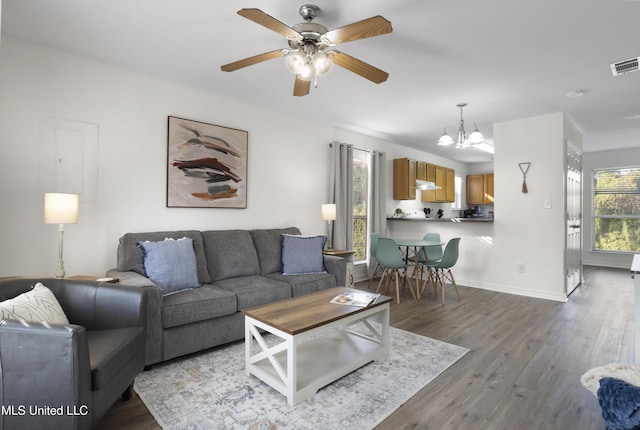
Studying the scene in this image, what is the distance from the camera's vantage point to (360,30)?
1827 millimetres

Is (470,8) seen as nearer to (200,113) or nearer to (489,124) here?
(200,113)

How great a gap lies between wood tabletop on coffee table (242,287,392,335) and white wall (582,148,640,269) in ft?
23.4

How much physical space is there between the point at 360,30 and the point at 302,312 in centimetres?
183

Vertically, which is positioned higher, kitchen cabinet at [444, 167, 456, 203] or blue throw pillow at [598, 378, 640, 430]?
kitchen cabinet at [444, 167, 456, 203]

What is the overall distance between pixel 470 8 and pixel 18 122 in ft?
11.5

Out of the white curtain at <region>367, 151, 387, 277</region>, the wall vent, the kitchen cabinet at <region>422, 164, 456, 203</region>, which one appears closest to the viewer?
the wall vent

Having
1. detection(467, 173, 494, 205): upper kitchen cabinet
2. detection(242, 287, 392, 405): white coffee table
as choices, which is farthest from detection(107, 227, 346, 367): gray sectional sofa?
detection(467, 173, 494, 205): upper kitchen cabinet

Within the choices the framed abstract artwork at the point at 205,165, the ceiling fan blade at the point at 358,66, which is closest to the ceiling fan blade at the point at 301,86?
the ceiling fan blade at the point at 358,66

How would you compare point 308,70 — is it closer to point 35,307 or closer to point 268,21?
point 268,21

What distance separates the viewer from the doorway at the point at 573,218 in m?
4.38

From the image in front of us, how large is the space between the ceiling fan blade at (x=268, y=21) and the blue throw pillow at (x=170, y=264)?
2.00 metres

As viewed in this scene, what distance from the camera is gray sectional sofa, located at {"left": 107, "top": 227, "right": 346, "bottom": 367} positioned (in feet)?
7.78

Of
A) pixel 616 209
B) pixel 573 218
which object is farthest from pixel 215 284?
pixel 616 209

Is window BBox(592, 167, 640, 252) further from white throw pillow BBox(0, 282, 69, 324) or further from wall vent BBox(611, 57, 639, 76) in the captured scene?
white throw pillow BBox(0, 282, 69, 324)
